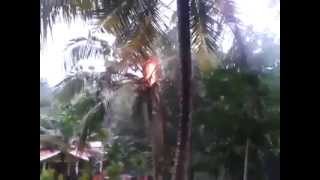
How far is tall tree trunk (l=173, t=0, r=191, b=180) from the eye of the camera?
1.17m

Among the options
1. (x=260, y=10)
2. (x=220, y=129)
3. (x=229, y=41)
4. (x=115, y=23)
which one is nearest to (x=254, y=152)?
(x=220, y=129)

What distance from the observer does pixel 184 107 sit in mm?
1192

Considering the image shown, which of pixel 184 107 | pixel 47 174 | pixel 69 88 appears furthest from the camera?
pixel 184 107

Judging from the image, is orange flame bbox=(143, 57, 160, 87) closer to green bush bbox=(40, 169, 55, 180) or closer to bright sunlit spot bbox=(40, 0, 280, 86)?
bright sunlit spot bbox=(40, 0, 280, 86)

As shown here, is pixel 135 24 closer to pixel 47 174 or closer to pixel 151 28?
pixel 151 28

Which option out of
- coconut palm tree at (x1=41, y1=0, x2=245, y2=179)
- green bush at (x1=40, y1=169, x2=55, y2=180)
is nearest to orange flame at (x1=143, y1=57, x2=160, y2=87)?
coconut palm tree at (x1=41, y1=0, x2=245, y2=179)

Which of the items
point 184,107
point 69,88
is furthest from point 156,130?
point 69,88

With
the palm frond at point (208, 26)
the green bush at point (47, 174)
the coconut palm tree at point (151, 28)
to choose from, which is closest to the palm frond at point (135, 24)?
the coconut palm tree at point (151, 28)

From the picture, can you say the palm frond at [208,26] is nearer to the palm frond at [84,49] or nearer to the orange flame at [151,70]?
the orange flame at [151,70]

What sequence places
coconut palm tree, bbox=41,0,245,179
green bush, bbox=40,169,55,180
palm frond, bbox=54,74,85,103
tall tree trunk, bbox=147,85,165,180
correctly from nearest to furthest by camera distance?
green bush, bbox=40,169,55,180
palm frond, bbox=54,74,85,103
coconut palm tree, bbox=41,0,245,179
tall tree trunk, bbox=147,85,165,180

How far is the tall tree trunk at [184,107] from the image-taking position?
1.17m

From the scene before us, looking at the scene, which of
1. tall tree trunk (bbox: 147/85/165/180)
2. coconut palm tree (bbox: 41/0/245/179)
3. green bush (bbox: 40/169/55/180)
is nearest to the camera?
green bush (bbox: 40/169/55/180)

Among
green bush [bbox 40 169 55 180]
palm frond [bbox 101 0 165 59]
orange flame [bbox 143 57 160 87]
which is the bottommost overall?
green bush [bbox 40 169 55 180]
